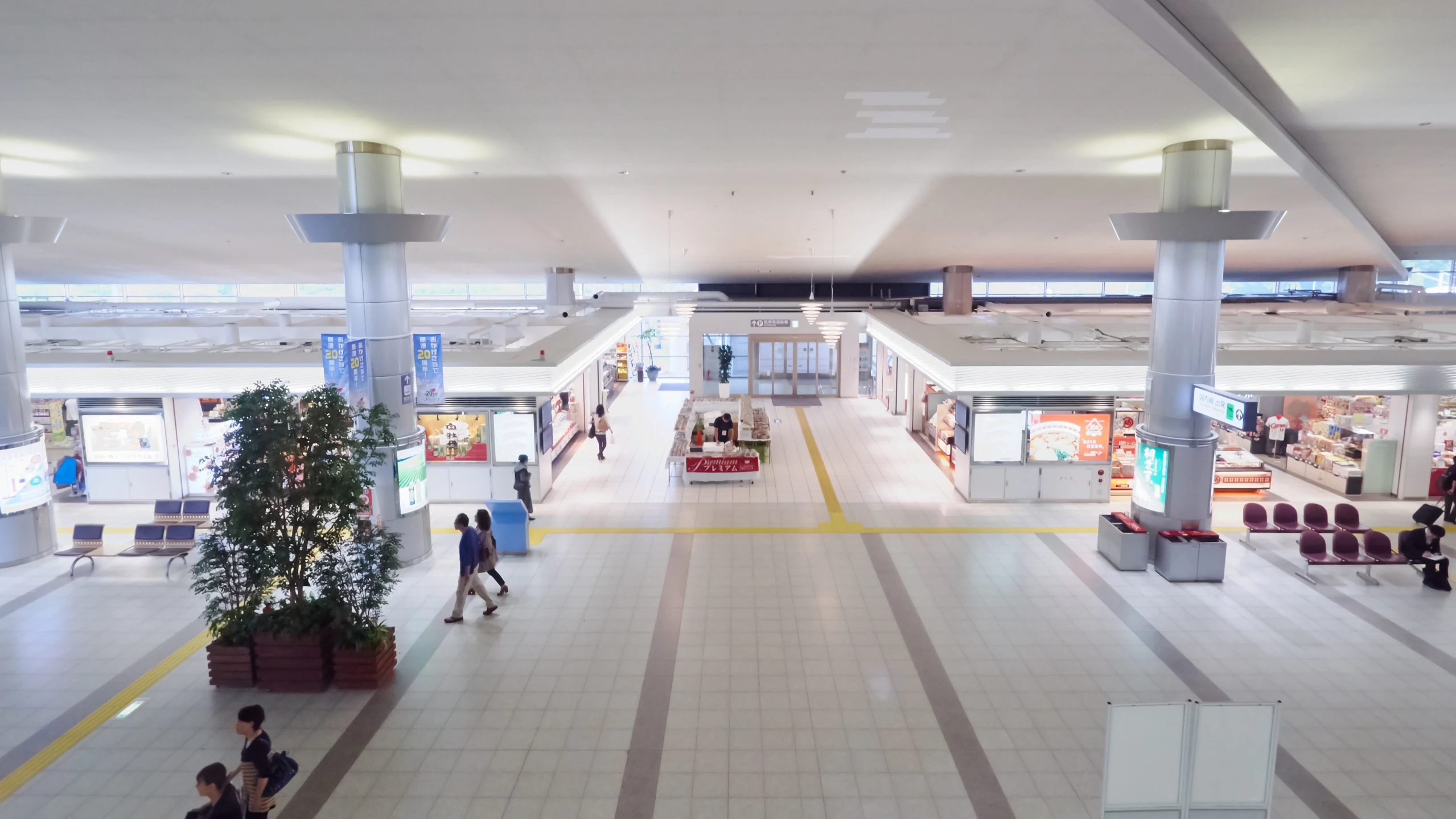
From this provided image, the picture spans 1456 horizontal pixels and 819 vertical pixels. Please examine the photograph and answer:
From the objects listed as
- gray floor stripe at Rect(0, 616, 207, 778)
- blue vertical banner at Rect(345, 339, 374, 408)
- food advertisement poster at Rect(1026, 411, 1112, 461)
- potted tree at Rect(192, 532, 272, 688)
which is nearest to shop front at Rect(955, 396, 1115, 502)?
food advertisement poster at Rect(1026, 411, 1112, 461)

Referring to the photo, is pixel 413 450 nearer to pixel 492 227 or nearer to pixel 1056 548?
pixel 492 227

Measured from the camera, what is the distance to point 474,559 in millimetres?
9000

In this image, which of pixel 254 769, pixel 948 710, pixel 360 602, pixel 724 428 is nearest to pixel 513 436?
pixel 724 428

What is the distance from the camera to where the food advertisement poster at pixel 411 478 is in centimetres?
1089

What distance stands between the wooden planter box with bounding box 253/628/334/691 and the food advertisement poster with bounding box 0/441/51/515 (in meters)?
6.86

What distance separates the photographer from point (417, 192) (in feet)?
42.0

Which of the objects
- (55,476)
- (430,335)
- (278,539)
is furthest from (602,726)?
(55,476)

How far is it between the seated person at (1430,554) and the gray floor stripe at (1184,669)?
3.92m

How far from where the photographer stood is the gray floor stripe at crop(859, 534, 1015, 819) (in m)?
5.86

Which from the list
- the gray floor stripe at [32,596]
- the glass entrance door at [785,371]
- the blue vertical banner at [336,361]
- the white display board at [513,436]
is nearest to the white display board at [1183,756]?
the blue vertical banner at [336,361]

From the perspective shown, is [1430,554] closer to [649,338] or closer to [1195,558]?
[1195,558]

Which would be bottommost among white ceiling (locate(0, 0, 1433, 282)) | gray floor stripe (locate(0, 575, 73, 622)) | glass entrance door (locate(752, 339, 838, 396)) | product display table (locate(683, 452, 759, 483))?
gray floor stripe (locate(0, 575, 73, 622))

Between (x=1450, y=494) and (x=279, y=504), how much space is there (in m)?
17.0

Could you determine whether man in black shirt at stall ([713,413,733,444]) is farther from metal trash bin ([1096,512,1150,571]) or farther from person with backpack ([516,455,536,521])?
metal trash bin ([1096,512,1150,571])
